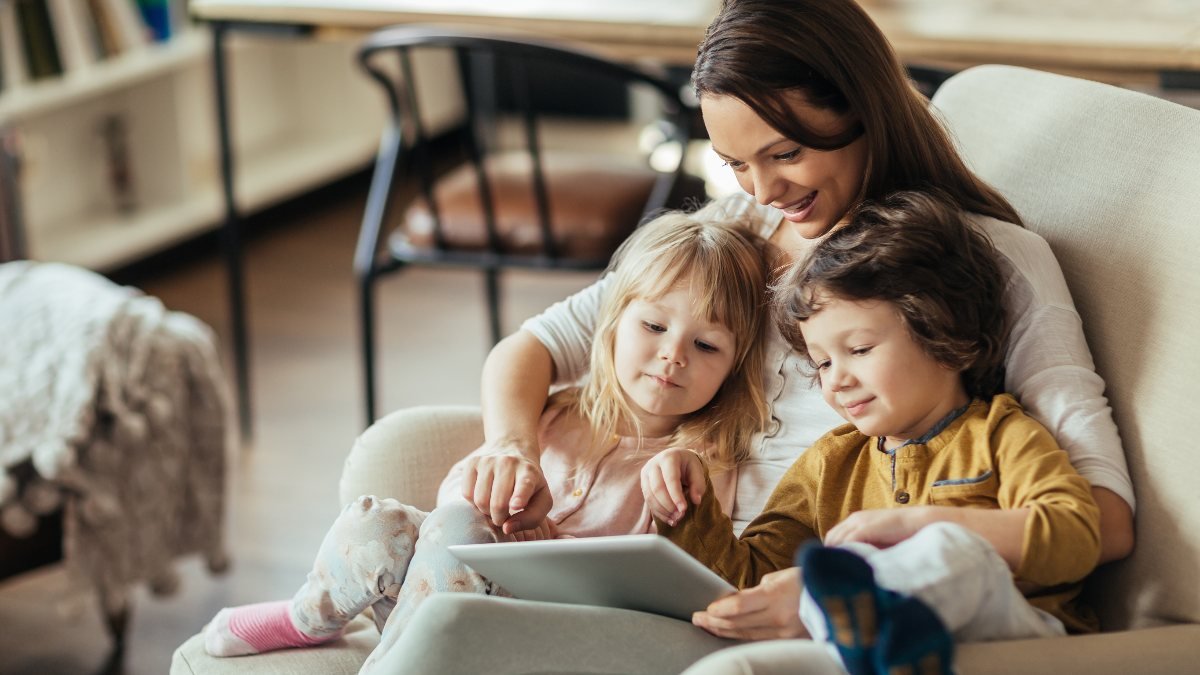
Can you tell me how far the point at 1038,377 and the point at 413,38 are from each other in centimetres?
139

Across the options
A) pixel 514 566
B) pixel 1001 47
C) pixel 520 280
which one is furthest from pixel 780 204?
pixel 520 280

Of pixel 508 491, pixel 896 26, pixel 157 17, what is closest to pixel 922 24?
pixel 896 26

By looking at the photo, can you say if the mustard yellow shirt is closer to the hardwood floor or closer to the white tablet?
the white tablet

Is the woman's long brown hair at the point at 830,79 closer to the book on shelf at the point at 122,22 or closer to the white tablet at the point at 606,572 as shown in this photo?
the white tablet at the point at 606,572

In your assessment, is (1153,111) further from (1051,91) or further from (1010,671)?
(1010,671)

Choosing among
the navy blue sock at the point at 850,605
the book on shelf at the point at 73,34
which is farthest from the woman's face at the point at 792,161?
the book on shelf at the point at 73,34

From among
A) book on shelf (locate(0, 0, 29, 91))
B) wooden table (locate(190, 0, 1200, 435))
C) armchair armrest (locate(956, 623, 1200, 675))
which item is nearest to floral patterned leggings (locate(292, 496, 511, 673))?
armchair armrest (locate(956, 623, 1200, 675))

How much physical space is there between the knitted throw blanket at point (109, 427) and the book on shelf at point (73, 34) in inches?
49.0

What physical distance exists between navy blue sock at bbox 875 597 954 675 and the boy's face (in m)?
0.25

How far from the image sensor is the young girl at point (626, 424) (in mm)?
1287

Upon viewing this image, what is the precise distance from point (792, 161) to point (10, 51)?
2.50 m

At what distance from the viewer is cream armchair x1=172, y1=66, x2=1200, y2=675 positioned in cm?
106

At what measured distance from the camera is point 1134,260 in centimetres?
123

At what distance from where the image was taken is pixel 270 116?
14.7 ft
